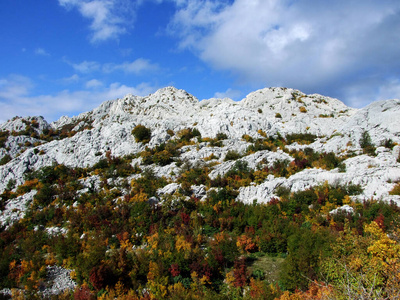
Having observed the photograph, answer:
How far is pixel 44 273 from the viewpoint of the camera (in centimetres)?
1303

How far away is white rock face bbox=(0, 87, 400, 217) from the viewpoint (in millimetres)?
18484

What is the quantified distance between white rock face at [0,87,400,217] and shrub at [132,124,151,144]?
2.70ft

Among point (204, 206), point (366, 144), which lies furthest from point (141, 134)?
point (366, 144)

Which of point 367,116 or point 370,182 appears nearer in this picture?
point 370,182

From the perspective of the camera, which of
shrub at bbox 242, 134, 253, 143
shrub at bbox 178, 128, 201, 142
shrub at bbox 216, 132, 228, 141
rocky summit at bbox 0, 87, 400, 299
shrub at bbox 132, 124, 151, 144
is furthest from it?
shrub at bbox 178, 128, 201, 142

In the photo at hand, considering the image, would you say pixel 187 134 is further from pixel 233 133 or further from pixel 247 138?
pixel 247 138

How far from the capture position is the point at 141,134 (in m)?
31.2

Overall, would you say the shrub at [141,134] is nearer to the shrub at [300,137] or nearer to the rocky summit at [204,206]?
the rocky summit at [204,206]

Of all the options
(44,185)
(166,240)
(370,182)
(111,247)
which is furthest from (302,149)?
(44,185)

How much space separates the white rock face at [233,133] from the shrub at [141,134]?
2.70 ft

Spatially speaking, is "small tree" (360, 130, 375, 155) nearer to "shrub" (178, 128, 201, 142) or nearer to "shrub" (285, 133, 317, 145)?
"shrub" (285, 133, 317, 145)

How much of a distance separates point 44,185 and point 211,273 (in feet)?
67.6

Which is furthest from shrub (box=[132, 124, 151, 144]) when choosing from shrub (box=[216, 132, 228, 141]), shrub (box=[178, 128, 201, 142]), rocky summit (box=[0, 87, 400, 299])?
shrub (box=[216, 132, 228, 141])

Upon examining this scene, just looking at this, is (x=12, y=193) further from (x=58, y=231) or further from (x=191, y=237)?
(x=191, y=237)
